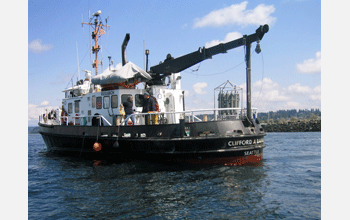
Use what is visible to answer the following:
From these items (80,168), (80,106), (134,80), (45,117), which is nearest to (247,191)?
(80,168)

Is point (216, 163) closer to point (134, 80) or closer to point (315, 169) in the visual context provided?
point (315, 169)

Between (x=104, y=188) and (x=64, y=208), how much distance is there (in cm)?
135

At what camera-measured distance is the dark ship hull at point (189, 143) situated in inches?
356

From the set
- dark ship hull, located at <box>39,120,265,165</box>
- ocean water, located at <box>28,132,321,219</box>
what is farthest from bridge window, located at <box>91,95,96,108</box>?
ocean water, located at <box>28,132,321,219</box>

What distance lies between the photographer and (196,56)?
11.0 metres

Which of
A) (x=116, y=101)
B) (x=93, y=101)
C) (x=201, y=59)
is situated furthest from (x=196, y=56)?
(x=93, y=101)

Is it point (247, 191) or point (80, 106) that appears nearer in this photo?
point (247, 191)

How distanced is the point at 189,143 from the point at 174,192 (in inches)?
106

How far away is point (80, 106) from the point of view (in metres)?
13.3

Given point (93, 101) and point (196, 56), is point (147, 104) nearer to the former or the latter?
A: point (196, 56)

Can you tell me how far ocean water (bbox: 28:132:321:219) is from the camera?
17.8 feet

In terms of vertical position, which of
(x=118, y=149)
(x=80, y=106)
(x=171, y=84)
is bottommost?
(x=118, y=149)

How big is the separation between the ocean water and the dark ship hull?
335 millimetres

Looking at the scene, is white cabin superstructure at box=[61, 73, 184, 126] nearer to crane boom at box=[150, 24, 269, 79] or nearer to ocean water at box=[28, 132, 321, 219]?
crane boom at box=[150, 24, 269, 79]
